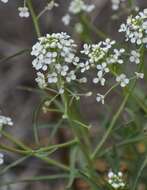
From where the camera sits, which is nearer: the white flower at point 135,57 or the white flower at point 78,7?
the white flower at point 135,57

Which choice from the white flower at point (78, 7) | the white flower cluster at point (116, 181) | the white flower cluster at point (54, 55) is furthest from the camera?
the white flower at point (78, 7)

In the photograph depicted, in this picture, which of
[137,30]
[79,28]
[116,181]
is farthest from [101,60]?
[79,28]

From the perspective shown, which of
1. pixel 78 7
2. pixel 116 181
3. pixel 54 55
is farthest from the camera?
pixel 78 7

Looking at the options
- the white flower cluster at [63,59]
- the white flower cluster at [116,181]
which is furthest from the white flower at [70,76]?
the white flower cluster at [116,181]

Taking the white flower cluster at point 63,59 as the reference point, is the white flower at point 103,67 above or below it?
below

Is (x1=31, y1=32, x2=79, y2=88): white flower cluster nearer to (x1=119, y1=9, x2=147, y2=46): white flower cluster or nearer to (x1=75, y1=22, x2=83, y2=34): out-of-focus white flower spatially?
(x1=119, y1=9, x2=147, y2=46): white flower cluster

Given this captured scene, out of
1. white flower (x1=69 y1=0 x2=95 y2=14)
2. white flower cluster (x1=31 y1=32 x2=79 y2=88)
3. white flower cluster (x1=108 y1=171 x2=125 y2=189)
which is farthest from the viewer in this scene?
white flower (x1=69 y1=0 x2=95 y2=14)

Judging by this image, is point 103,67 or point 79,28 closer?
point 103,67

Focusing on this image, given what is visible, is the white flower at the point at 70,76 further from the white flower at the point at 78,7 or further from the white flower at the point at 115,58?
the white flower at the point at 78,7

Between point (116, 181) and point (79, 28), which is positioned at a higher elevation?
point (79, 28)

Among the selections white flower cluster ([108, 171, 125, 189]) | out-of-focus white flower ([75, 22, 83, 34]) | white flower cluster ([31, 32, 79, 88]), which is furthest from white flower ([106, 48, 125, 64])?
out-of-focus white flower ([75, 22, 83, 34])

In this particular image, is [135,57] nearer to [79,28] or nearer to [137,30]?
[137,30]

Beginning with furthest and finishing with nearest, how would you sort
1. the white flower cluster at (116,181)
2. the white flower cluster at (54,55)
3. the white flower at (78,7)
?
1. the white flower at (78,7)
2. the white flower cluster at (116,181)
3. the white flower cluster at (54,55)
